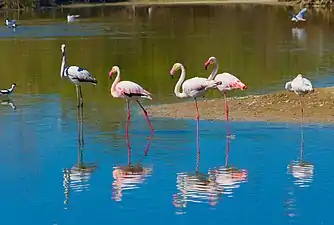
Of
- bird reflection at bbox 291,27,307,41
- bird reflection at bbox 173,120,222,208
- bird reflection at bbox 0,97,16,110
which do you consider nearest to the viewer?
bird reflection at bbox 173,120,222,208

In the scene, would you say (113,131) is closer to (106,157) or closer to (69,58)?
(106,157)

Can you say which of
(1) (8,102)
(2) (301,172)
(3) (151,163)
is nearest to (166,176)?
(3) (151,163)

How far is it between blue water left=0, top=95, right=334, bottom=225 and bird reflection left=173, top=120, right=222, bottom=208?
0.04ft

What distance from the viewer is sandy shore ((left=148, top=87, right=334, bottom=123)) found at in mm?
16406

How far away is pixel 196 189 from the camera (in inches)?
429

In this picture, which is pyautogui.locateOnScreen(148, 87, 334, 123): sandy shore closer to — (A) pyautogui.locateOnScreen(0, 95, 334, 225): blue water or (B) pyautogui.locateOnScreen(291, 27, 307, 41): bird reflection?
(A) pyautogui.locateOnScreen(0, 95, 334, 225): blue water

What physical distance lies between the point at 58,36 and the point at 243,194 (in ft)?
114

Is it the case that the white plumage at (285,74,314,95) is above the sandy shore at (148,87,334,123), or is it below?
above

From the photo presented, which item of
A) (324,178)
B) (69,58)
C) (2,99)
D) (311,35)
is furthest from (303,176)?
(311,35)

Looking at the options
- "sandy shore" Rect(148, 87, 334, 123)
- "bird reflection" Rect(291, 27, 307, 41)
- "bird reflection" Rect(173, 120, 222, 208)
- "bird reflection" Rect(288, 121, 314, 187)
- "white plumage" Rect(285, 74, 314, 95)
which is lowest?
"bird reflection" Rect(173, 120, 222, 208)

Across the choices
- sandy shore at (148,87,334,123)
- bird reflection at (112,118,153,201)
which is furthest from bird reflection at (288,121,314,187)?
sandy shore at (148,87,334,123)

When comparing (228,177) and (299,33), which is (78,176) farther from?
(299,33)

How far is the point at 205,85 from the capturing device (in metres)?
14.9

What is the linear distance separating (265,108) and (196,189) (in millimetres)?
6614
